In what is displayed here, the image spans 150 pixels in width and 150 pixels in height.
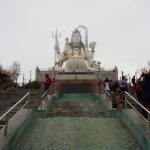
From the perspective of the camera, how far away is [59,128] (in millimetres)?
11227

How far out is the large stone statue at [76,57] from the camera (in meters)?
37.8

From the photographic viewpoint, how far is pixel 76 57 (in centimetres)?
3888

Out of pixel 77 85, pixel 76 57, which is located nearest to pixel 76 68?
pixel 76 57

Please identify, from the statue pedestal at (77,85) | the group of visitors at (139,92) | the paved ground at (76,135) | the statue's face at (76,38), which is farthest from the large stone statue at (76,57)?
the paved ground at (76,135)

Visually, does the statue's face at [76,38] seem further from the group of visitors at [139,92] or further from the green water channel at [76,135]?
the green water channel at [76,135]

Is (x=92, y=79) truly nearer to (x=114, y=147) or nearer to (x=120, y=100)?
(x=120, y=100)

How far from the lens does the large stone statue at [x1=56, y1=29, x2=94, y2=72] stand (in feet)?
124

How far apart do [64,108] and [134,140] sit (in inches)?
287

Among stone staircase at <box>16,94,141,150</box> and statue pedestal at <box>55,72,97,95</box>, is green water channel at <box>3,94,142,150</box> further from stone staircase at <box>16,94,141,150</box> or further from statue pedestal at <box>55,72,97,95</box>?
statue pedestal at <box>55,72,97,95</box>

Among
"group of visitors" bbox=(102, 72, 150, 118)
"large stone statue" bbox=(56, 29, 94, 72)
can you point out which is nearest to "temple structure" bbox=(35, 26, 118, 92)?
"large stone statue" bbox=(56, 29, 94, 72)

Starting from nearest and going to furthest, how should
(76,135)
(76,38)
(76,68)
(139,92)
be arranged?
1. (76,135)
2. (139,92)
3. (76,68)
4. (76,38)

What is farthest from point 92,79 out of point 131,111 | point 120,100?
point 131,111

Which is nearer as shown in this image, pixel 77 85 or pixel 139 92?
pixel 139 92

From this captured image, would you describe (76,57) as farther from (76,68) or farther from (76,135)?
(76,135)
